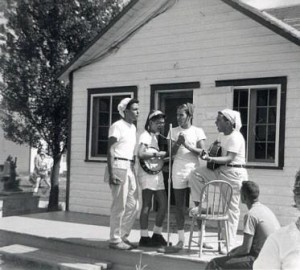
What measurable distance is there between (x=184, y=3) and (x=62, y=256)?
475 cm

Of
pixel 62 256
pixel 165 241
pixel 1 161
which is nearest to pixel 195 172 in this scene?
pixel 165 241

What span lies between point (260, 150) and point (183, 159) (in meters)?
2.27

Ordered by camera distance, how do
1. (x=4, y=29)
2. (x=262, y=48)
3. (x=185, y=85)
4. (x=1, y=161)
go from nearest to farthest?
(x=262, y=48) < (x=185, y=85) < (x=4, y=29) < (x=1, y=161)

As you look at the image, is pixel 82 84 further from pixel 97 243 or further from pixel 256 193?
pixel 256 193

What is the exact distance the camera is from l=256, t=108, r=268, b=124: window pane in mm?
7500

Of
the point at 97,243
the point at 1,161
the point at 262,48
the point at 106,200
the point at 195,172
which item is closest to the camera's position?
the point at 195,172

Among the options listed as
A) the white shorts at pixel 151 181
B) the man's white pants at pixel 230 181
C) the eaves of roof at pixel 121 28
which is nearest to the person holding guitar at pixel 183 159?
the man's white pants at pixel 230 181

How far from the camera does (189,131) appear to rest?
5801 millimetres

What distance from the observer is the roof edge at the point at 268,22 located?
6.85 metres

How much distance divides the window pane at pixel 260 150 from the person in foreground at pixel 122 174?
8.27 feet

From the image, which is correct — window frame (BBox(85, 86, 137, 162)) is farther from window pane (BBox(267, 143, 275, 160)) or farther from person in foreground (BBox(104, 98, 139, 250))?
person in foreground (BBox(104, 98, 139, 250))

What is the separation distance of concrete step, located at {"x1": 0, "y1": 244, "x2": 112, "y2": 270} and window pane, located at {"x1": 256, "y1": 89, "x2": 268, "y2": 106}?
348 cm

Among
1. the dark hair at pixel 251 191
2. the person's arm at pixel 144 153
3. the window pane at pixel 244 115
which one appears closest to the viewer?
the dark hair at pixel 251 191

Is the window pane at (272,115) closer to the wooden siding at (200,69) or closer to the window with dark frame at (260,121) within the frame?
the window with dark frame at (260,121)
